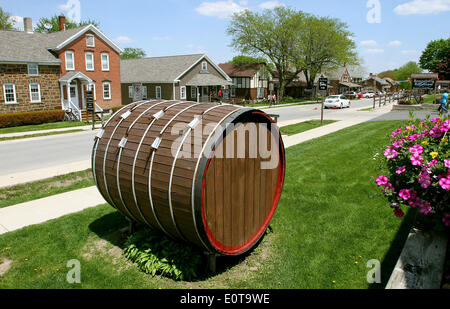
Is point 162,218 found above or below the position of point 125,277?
above

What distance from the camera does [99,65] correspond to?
3494cm

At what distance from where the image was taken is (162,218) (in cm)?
498

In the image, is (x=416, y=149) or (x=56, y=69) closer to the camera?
(x=416, y=149)

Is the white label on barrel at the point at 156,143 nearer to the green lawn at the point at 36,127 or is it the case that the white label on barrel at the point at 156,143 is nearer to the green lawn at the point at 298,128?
the green lawn at the point at 298,128

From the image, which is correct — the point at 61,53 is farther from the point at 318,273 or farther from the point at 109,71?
the point at 318,273

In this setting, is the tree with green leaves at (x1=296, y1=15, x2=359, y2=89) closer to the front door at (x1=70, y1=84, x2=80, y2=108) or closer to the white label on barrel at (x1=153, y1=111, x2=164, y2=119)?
the front door at (x1=70, y1=84, x2=80, y2=108)

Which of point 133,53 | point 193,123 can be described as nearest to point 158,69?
point 193,123

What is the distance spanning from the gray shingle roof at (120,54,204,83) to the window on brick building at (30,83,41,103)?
1554cm

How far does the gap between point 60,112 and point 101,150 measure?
24958mm

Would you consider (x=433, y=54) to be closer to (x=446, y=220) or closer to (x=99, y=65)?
(x=99, y=65)

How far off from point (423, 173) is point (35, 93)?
31684 mm

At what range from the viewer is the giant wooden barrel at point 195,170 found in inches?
183

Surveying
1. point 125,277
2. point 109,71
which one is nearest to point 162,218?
point 125,277
